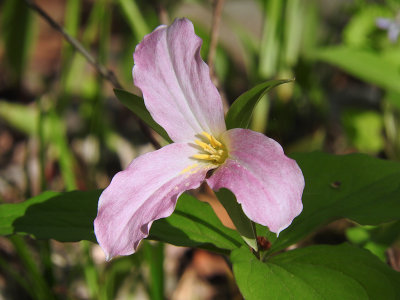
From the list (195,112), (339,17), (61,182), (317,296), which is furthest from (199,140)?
(339,17)

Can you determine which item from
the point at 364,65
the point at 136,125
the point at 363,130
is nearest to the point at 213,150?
the point at 364,65

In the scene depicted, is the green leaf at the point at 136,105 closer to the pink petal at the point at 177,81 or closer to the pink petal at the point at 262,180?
the pink petal at the point at 177,81

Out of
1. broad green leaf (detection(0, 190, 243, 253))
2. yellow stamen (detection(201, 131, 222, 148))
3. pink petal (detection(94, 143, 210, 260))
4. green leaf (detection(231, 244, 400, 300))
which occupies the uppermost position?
yellow stamen (detection(201, 131, 222, 148))

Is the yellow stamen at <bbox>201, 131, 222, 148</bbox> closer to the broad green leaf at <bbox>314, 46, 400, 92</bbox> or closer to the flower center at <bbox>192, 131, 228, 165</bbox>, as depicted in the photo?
the flower center at <bbox>192, 131, 228, 165</bbox>

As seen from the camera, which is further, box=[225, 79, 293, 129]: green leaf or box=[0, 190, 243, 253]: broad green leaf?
box=[0, 190, 243, 253]: broad green leaf

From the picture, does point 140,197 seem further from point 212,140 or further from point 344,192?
point 344,192

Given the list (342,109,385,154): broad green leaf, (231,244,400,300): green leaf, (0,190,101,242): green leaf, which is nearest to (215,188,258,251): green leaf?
(231,244,400,300): green leaf
